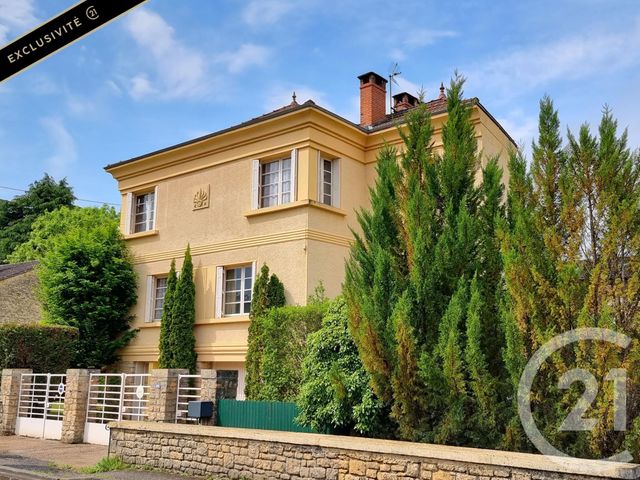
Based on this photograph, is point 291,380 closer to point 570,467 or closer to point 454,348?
point 454,348

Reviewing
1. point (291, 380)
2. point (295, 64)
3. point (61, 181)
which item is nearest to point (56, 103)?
point (295, 64)

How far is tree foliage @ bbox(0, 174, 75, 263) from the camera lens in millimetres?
48781

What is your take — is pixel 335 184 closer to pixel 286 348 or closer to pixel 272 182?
pixel 272 182

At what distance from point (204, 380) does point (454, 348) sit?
610 cm

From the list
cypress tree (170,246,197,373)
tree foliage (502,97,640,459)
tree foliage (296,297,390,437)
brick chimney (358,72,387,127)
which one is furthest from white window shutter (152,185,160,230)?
tree foliage (502,97,640,459)

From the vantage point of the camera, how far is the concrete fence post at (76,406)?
15.2 m

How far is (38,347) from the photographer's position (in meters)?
18.4

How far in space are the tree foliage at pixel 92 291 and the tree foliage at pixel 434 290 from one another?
11811mm

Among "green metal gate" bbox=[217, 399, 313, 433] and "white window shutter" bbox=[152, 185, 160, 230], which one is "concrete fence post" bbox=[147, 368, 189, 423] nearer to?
"green metal gate" bbox=[217, 399, 313, 433]

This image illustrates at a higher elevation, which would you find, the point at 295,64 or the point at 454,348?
the point at 295,64

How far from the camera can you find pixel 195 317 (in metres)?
18.3

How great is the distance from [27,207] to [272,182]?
127ft

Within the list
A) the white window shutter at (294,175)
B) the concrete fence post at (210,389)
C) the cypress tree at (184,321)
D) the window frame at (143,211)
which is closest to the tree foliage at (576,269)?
the concrete fence post at (210,389)

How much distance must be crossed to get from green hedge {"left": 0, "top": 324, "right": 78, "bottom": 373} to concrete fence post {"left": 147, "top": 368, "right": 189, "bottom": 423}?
646 cm
